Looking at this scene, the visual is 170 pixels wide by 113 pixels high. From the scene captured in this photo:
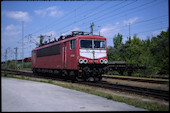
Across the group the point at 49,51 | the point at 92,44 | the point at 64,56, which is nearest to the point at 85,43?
the point at 92,44

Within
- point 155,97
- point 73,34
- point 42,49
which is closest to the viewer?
point 155,97

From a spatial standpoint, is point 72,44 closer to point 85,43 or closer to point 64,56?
point 85,43

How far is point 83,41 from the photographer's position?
15.5 m

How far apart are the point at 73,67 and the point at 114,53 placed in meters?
20.3

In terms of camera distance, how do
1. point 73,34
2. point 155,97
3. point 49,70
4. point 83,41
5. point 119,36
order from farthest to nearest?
1. point 119,36
2. point 49,70
3. point 73,34
4. point 83,41
5. point 155,97

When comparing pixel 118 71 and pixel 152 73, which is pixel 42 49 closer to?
pixel 118 71

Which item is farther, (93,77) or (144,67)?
(144,67)

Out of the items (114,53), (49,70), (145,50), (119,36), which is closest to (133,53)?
(145,50)

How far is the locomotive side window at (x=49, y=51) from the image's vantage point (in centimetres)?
1874

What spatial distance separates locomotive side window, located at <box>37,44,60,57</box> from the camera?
18.7 metres

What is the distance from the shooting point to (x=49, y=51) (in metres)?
20.8

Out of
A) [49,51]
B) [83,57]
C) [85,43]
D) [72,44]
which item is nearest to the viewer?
[83,57]

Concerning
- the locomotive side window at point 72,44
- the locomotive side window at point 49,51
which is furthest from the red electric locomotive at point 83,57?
the locomotive side window at point 49,51

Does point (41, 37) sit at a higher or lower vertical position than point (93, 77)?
higher
